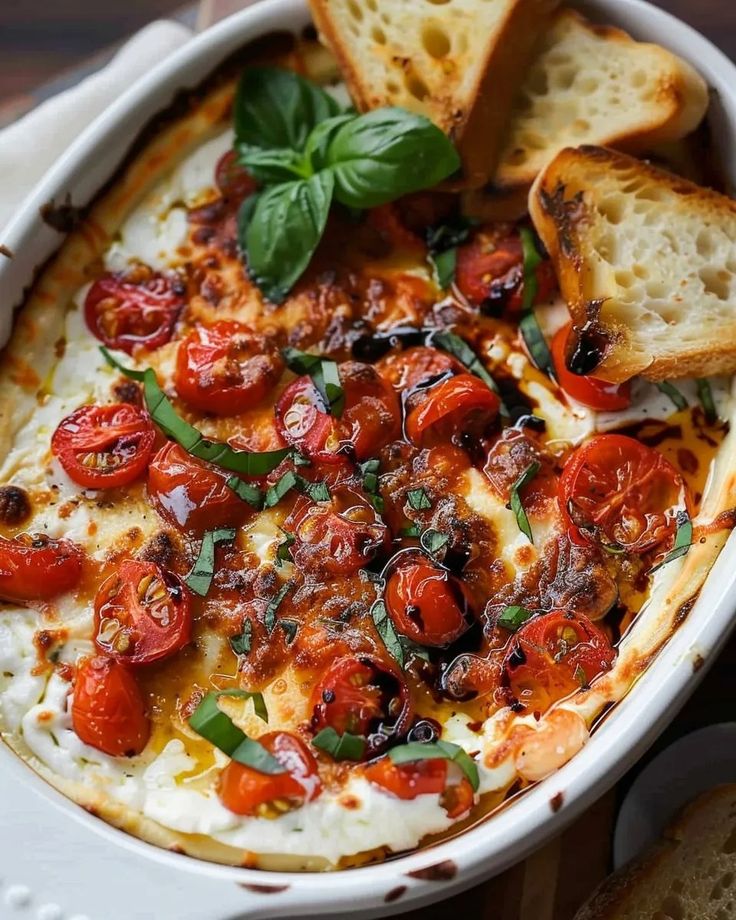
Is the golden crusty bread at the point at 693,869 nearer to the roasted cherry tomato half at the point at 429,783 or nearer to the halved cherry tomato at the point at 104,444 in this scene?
the roasted cherry tomato half at the point at 429,783

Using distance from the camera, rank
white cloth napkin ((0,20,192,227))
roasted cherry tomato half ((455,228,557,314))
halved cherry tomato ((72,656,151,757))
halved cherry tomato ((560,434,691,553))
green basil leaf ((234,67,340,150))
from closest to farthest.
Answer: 1. halved cherry tomato ((72,656,151,757))
2. halved cherry tomato ((560,434,691,553))
3. roasted cherry tomato half ((455,228,557,314))
4. green basil leaf ((234,67,340,150))
5. white cloth napkin ((0,20,192,227))

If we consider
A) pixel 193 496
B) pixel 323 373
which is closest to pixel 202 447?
pixel 193 496

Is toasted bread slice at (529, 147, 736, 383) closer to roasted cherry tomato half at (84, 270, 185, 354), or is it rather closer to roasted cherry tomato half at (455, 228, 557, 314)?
roasted cherry tomato half at (455, 228, 557, 314)

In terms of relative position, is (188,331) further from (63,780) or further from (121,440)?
(63,780)

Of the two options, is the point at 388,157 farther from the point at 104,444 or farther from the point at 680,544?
the point at 680,544

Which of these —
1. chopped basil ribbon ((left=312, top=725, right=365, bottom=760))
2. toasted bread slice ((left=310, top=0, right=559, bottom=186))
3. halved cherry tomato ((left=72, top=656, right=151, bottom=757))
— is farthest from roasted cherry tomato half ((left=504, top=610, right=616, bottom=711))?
toasted bread slice ((left=310, top=0, right=559, bottom=186))

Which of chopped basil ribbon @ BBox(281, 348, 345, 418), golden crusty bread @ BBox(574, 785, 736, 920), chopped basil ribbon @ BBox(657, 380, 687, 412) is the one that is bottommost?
golden crusty bread @ BBox(574, 785, 736, 920)
